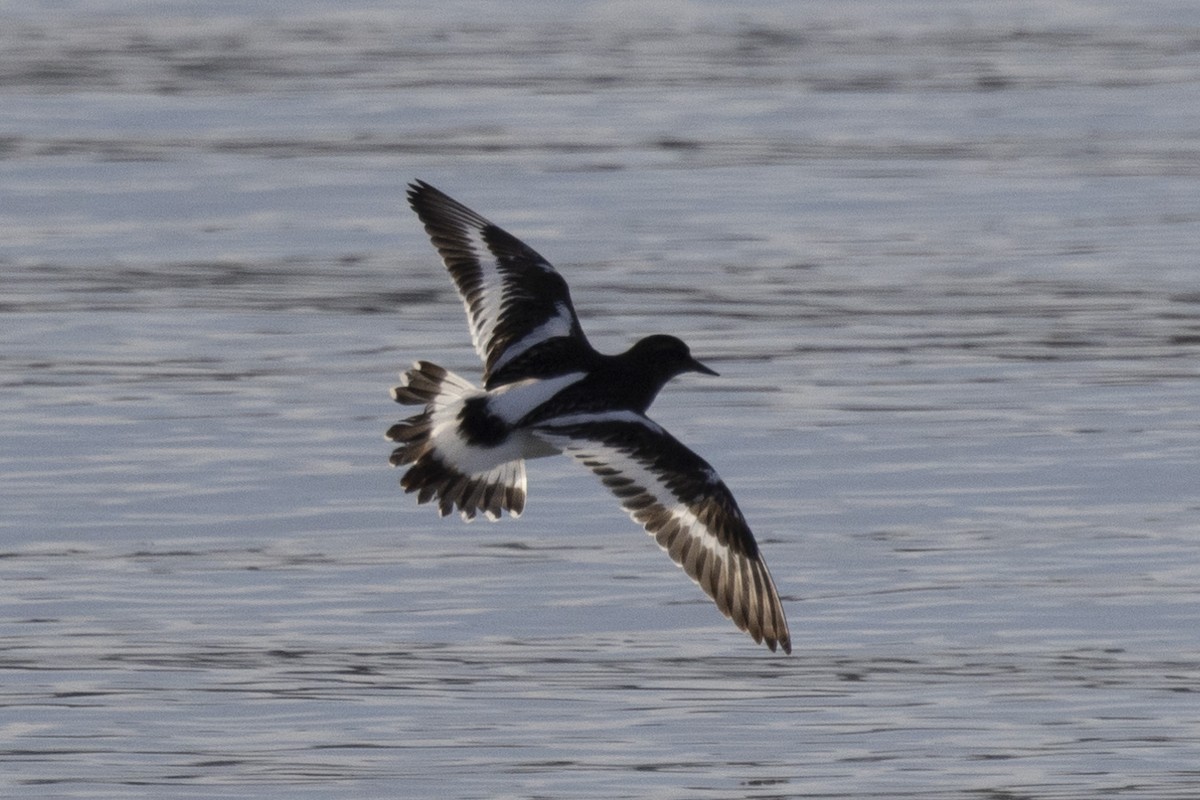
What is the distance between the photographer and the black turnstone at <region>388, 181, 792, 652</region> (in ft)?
21.5

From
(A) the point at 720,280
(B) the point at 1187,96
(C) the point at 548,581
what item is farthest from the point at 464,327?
(B) the point at 1187,96

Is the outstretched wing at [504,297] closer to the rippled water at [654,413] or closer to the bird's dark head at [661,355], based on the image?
the bird's dark head at [661,355]

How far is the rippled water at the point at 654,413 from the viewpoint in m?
6.37

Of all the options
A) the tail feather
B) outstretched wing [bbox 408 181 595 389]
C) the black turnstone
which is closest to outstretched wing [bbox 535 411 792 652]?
the black turnstone

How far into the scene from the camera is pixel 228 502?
8.40 m

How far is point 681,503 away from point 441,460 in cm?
62

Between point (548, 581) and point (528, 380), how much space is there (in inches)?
27.0

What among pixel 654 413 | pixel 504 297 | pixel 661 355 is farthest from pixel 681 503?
pixel 654 413

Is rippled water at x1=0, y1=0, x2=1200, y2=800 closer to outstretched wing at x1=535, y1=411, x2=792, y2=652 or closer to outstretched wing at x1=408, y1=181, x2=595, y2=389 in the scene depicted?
outstretched wing at x1=535, y1=411, x2=792, y2=652

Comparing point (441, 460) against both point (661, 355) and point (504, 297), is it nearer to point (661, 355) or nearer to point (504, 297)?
point (661, 355)

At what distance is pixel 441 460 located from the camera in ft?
22.4

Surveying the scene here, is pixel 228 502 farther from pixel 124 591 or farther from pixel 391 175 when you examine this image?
pixel 391 175

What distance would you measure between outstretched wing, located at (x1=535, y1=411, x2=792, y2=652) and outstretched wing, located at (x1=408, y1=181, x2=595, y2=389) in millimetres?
597

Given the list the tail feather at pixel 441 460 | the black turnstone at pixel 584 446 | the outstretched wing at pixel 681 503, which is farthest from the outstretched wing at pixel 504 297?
the outstretched wing at pixel 681 503
